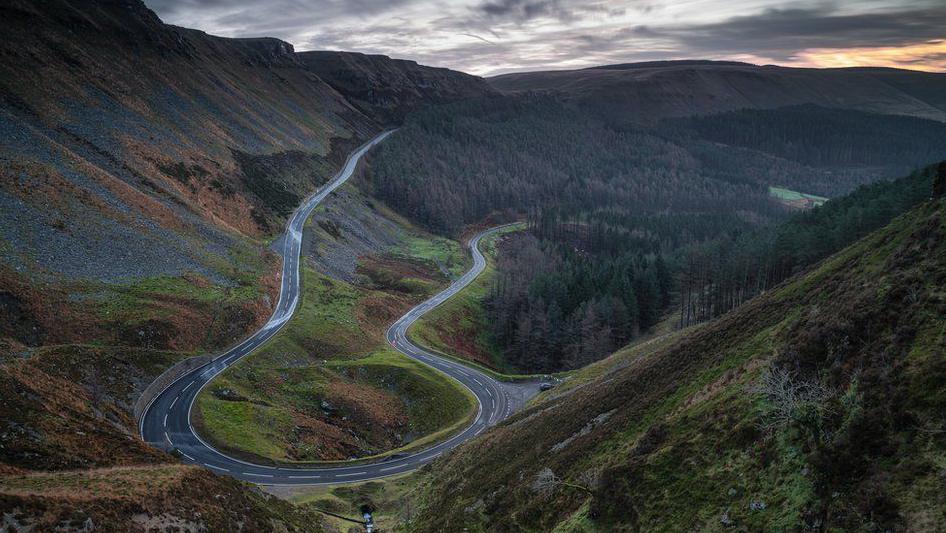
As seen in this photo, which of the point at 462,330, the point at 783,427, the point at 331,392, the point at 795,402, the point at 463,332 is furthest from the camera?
the point at 462,330

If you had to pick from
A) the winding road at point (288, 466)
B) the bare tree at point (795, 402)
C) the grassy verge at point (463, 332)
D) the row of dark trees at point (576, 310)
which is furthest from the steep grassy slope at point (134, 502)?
the row of dark trees at point (576, 310)

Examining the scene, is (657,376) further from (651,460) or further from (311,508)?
(311,508)

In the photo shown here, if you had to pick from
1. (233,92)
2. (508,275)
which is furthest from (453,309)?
(233,92)

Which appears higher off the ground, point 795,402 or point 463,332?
point 795,402

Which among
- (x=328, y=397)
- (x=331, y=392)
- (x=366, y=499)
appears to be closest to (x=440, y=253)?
(x=331, y=392)

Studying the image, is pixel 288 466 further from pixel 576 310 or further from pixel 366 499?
pixel 576 310

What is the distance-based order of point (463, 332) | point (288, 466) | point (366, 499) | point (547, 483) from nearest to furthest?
1. point (547, 483)
2. point (366, 499)
3. point (288, 466)
4. point (463, 332)
